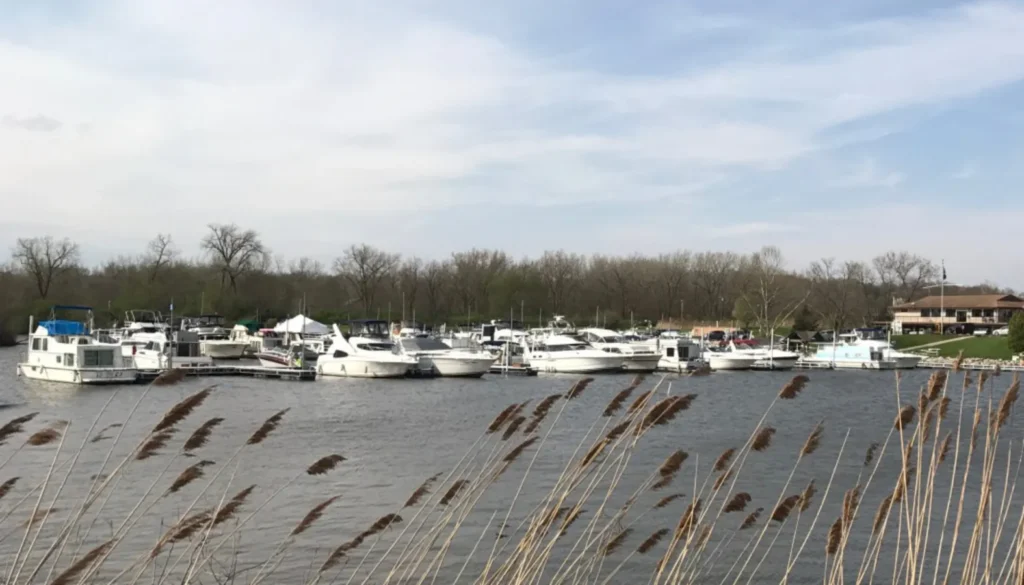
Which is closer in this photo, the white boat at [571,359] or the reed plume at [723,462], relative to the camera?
the reed plume at [723,462]

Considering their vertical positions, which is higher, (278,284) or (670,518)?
(278,284)

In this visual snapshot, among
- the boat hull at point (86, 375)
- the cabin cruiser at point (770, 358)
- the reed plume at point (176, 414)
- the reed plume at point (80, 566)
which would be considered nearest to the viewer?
the reed plume at point (176, 414)

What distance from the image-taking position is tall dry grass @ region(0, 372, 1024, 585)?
18.8 feet

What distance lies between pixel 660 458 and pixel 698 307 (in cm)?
10459

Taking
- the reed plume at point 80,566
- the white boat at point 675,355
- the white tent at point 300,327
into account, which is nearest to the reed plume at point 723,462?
the reed plume at point 80,566

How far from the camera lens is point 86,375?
4506 cm

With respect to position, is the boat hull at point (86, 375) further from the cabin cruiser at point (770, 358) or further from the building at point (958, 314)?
the building at point (958, 314)

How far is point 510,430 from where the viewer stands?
5.93 metres

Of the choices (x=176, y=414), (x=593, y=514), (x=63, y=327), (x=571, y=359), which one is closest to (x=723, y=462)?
(x=176, y=414)

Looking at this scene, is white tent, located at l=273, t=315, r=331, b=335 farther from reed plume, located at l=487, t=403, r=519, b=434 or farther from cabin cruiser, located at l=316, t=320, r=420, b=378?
reed plume, located at l=487, t=403, r=519, b=434

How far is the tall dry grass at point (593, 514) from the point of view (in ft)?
18.8

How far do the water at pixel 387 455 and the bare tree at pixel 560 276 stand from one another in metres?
68.5

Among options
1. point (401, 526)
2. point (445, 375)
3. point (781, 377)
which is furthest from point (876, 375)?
point (401, 526)

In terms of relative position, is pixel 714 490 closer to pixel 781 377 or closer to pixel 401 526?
pixel 401 526
